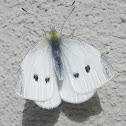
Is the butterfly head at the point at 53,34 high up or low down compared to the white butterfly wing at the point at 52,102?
up

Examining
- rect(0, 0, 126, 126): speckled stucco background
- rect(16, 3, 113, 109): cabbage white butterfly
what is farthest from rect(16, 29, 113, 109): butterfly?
rect(0, 0, 126, 126): speckled stucco background

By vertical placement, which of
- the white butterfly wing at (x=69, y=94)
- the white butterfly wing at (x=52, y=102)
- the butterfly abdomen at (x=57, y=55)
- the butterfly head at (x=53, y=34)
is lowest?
the white butterfly wing at (x=52, y=102)

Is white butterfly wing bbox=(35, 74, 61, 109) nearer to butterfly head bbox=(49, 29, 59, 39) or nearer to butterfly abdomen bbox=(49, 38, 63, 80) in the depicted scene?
butterfly abdomen bbox=(49, 38, 63, 80)

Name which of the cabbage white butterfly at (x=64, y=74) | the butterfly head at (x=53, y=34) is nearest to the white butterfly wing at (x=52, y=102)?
the cabbage white butterfly at (x=64, y=74)

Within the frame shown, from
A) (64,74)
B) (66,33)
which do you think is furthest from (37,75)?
(66,33)

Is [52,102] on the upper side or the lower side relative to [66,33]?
lower

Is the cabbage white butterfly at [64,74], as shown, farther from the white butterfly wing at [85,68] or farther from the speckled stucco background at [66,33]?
the speckled stucco background at [66,33]

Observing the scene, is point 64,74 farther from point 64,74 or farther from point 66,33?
point 66,33
